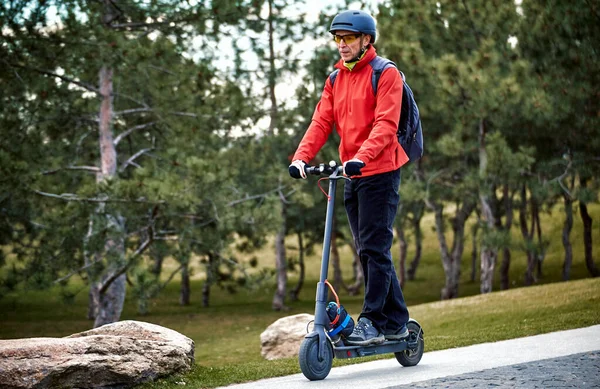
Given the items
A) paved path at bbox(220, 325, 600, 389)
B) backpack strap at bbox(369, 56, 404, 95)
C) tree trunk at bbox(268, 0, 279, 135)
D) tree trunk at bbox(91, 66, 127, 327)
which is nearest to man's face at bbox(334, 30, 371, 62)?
backpack strap at bbox(369, 56, 404, 95)

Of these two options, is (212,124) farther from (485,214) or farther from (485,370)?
(485,370)

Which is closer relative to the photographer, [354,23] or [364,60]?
[354,23]

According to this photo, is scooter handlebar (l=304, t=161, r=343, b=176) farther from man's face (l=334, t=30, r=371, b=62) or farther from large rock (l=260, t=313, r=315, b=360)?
large rock (l=260, t=313, r=315, b=360)

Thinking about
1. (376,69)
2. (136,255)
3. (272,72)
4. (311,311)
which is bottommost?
(311,311)

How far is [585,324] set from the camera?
8602 mm

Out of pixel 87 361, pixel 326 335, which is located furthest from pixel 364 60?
pixel 87 361

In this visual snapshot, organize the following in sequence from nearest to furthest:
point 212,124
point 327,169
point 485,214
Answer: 1. point 327,169
2. point 212,124
3. point 485,214

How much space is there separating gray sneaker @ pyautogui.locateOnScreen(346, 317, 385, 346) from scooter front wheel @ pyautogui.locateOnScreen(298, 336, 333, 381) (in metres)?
0.20

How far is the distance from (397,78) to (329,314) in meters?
1.53

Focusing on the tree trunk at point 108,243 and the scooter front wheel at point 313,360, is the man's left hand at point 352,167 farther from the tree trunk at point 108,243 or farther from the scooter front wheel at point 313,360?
the tree trunk at point 108,243

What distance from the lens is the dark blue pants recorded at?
5.62 meters

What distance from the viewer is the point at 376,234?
5.63 meters

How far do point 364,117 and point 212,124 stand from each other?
14.5 m

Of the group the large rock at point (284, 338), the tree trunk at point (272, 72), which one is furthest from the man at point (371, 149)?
the tree trunk at point (272, 72)
